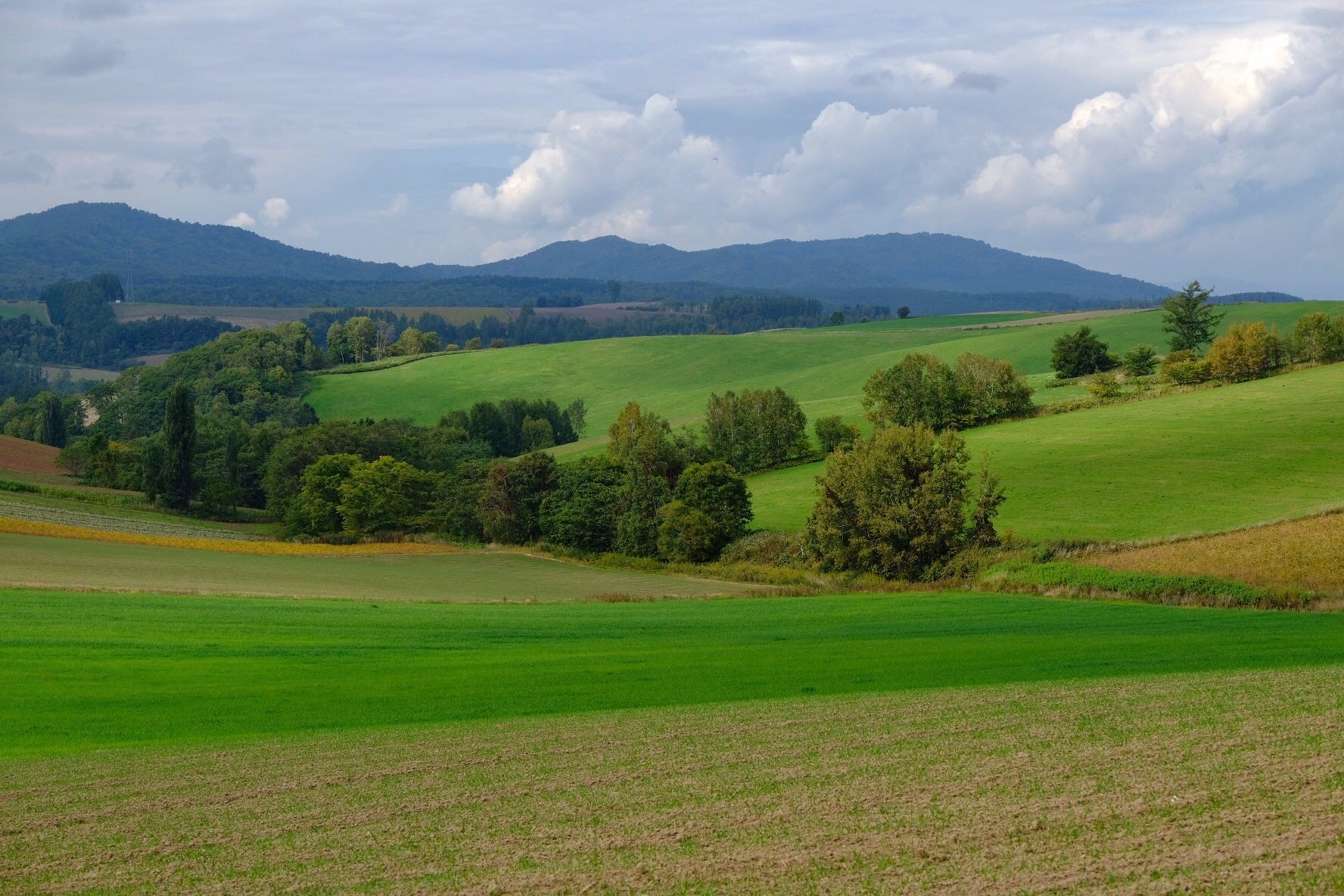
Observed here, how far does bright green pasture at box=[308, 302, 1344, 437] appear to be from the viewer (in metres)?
142

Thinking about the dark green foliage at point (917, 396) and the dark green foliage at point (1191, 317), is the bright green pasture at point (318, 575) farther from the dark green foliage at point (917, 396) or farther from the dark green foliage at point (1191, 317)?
the dark green foliage at point (1191, 317)

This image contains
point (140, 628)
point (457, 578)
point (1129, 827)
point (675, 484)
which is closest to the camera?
Result: point (1129, 827)

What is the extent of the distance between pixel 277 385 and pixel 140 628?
12841 cm

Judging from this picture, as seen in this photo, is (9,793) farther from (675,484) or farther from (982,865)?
(675,484)

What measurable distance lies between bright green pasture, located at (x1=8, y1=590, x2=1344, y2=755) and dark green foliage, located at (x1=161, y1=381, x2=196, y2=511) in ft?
203

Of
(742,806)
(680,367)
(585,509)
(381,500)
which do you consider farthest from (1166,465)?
(680,367)

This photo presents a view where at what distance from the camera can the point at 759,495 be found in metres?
78.9

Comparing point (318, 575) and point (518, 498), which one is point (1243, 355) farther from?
point (318, 575)

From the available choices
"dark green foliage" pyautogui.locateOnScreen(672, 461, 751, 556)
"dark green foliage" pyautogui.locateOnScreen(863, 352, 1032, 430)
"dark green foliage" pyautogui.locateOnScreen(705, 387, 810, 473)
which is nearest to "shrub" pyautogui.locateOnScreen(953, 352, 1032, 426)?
"dark green foliage" pyautogui.locateOnScreen(863, 352, 1032, 430)

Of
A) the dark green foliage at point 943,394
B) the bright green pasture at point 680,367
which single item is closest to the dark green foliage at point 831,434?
the dark green foliage at point 943,394

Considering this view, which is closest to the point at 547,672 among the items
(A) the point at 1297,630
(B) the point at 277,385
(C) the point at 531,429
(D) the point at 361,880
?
(D) the point at 361,880

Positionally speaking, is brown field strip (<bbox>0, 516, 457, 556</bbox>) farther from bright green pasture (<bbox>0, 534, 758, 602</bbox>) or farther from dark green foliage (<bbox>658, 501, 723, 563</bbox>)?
dark green foliage (<bbox>658, 501, 723, 563</bbox>)

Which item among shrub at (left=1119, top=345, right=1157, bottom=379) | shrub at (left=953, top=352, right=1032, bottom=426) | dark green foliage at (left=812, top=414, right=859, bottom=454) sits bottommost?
dark green foliage at (left=812, top=414, right=859, bottom=454)

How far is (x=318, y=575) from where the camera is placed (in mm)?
57344
